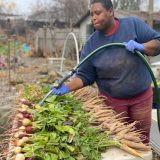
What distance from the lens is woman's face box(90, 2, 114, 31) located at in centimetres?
322

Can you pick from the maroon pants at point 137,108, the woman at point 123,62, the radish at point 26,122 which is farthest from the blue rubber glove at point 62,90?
the radish at point 26,122

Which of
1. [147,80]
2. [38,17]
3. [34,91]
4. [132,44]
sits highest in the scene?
[132,44]

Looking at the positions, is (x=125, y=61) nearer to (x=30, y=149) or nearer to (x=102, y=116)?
(x=102, y=116)

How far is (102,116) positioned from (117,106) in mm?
338

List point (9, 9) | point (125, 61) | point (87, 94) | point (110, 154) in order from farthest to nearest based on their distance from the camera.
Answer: point (9, 9)
point (87, 94)
point (125, 61)
point (110, 154)

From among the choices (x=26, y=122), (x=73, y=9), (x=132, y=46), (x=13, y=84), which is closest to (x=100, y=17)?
(x=132, y=46)

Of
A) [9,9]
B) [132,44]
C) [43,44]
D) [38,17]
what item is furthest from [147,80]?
[9,9]

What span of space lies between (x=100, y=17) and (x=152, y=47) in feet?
1.76

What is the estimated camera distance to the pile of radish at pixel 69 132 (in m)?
2.43

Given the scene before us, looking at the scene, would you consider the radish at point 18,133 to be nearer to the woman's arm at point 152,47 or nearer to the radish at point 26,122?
the radish at point 26,122

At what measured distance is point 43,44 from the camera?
2281 cm

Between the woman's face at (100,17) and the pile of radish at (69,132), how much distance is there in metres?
0.76

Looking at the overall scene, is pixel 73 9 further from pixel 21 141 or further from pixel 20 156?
pixel 20 156

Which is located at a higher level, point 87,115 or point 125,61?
point 125,61
